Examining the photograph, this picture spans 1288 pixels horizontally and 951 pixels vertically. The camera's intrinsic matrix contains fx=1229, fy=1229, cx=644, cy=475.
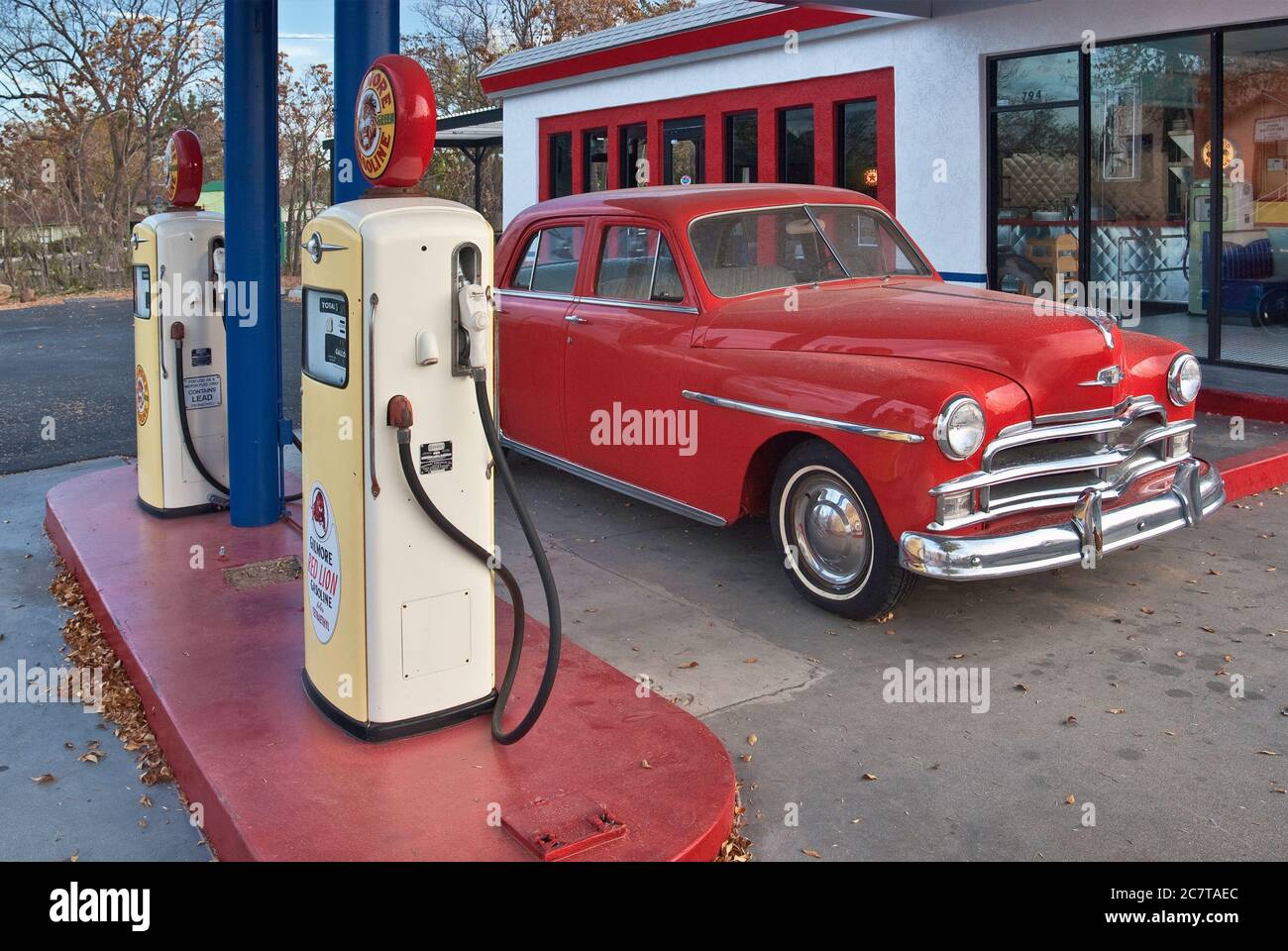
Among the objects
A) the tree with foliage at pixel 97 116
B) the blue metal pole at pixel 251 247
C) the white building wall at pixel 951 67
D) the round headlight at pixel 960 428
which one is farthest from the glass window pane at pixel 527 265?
the tree with foliage at pixel 97 116

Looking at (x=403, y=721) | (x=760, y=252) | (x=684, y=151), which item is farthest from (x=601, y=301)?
(x=684, y=151)

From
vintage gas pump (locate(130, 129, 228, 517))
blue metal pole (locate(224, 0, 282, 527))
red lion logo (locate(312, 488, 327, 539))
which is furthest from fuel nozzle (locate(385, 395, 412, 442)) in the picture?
vintage gas pump (locate(130, 129, 228, 517))

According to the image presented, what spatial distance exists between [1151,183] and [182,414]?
8364 mm

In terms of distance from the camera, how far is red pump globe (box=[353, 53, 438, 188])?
12.6 feet

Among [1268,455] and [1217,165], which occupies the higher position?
[1217,165]

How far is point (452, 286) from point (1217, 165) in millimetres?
8492

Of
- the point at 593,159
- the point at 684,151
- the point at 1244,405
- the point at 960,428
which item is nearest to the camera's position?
the point at 960,428

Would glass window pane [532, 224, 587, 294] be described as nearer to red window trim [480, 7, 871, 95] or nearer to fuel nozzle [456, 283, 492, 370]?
fuel nozzle [456, 283, 492, 370]

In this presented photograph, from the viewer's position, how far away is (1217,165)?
10086 millimetres

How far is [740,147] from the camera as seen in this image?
14.5m

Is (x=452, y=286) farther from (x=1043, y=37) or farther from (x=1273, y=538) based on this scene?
(x=1043, y=37)

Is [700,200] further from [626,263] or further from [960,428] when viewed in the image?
[960,428]

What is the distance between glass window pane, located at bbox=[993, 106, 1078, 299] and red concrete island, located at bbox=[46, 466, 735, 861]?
26.4 feet

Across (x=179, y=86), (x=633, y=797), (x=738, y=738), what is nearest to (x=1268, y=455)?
(x=738, y=738)
